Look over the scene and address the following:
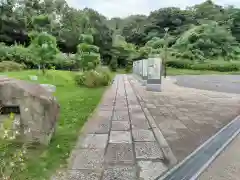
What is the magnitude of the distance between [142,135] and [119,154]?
872 mm

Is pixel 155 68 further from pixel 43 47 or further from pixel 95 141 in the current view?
pixel 95 141

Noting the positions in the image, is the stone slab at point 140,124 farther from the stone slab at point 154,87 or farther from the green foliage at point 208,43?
the green foliage at point 208,43

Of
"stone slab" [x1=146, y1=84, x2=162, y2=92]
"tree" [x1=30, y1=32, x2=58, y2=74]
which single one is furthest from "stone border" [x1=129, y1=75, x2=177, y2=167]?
"tree" [x1=30, y1=32, x2=58, y2=74]

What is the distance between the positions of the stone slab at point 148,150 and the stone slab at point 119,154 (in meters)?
0.09

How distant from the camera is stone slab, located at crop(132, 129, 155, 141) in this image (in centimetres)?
361

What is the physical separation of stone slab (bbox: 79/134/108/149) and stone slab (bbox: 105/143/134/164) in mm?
129

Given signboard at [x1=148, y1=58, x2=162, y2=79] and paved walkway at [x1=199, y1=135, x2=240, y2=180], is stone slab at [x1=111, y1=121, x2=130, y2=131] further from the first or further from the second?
signboard at [x1=148, y1=58, x2=162, y2=79]

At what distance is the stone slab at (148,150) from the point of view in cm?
294

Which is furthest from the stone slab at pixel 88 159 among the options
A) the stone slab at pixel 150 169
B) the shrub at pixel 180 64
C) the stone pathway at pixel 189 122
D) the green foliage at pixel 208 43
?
the green foliage at pixel 208 43

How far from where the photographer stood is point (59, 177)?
2377mm

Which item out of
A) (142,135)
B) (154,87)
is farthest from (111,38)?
(142,135)

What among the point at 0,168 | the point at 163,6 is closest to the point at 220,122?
the point at 0,168

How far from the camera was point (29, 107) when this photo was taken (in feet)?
9.89

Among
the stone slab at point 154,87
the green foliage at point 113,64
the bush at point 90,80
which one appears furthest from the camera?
the green foliage at point 113,64
